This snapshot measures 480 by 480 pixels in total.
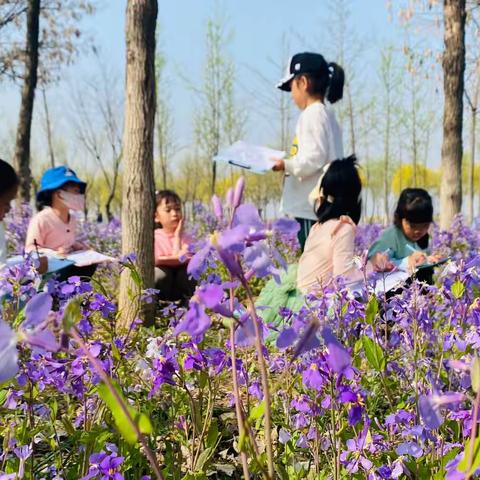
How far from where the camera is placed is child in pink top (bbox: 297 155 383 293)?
2855mm

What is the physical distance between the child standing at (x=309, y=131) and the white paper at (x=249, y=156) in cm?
66

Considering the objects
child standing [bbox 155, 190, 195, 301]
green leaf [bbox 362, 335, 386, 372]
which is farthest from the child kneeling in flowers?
green leaf [bbox 362, 335, 386, 372]

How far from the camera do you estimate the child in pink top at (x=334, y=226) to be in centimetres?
286

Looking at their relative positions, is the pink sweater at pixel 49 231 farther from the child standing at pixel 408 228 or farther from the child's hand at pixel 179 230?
the child standing at pixel 408 228

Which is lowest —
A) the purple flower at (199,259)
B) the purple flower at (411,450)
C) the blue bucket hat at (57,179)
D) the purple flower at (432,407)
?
the purple flower at (411,450)

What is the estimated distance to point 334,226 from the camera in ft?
9.46

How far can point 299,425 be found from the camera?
1.41 m

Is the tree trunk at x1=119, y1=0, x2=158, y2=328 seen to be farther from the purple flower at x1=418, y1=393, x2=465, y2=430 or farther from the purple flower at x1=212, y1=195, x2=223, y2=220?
the purple flower at x1=418, y1=393, x2=465, y2=430

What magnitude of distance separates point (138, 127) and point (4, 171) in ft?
2.66

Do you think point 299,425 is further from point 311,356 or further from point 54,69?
point 54,69

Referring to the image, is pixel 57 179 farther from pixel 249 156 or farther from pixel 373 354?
pixel 373 354

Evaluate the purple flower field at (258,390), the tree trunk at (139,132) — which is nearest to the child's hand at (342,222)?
the purple flower field at (258,390)

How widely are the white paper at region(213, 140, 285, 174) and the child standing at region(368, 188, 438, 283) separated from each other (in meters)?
1.16

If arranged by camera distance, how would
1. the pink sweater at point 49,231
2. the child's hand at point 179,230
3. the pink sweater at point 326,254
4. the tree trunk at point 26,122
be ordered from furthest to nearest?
the tree trunk at point 26,122 < the child's hand at point 179,230 < the pink sweater at point 49,231 < the pink sweater at point 326,254
